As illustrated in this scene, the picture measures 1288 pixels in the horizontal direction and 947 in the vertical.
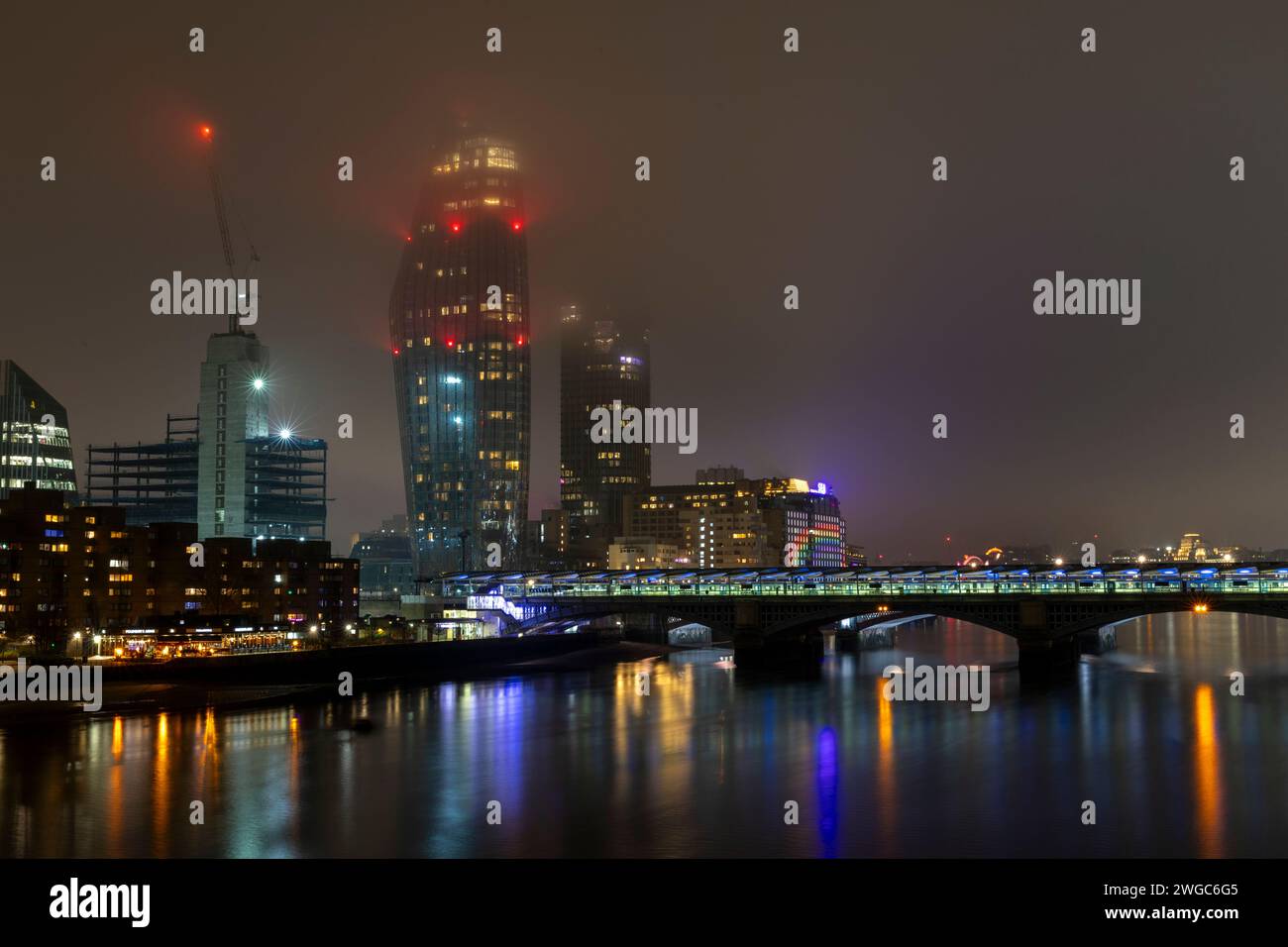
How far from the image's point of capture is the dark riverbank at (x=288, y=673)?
87.5 m

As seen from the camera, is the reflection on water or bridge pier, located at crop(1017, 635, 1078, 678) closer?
the reflection on water

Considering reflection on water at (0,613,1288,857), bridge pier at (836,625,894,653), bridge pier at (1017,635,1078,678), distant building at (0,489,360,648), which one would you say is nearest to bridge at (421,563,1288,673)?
bridge pier at (1017,635,1078,678)

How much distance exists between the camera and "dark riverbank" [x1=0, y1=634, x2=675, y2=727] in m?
87.5

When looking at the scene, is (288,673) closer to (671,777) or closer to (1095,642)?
(671,777)

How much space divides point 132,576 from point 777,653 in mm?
78948

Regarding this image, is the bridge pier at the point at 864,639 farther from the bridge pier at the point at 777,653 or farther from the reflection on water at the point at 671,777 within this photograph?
the reflection on water at the point at 671,777

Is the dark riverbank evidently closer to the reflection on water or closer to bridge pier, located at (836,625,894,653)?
the reflection on water

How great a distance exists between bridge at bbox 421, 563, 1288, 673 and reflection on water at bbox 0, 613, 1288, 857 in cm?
959

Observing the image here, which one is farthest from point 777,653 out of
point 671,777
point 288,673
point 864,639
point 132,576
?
point 132,576

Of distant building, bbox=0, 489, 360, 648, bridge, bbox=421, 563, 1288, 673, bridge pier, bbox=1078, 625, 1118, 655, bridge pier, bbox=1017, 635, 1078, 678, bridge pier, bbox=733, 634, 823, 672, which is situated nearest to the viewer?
bridge, bbox=421, 563, 1288, 673

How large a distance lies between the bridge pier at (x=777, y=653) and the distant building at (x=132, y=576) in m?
51.2

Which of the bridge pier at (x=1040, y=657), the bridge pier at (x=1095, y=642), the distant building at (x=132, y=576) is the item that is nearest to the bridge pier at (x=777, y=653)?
the bridge pier at (x=1040, y=657)
